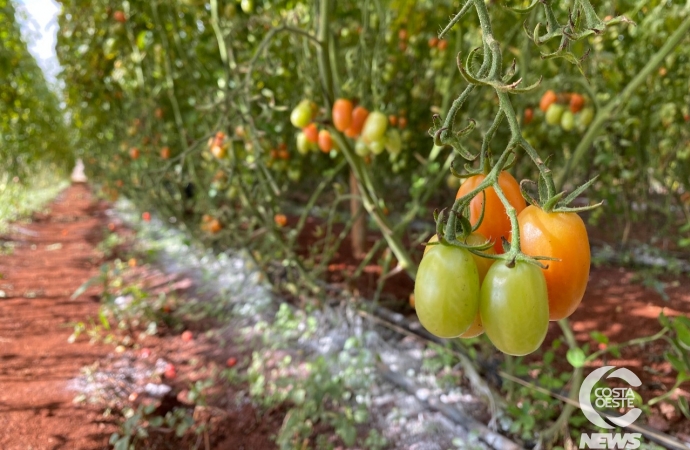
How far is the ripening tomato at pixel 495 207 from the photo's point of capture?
0.54 meters

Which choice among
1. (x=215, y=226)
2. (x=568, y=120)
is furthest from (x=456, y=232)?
(x=215, y=226)

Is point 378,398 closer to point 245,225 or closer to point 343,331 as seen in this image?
point 343,331

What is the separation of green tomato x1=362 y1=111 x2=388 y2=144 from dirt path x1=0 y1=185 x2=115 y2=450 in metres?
1.48

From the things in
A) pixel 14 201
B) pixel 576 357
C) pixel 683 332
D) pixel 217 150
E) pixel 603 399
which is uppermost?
pixel 217 150

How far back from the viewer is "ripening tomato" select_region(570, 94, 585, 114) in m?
1.78

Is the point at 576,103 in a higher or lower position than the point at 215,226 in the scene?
higher

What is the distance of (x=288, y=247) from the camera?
229 cm

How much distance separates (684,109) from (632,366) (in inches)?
78.5

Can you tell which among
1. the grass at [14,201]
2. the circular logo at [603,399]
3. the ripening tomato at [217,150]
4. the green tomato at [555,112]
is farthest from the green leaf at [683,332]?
the grass at [14,201]

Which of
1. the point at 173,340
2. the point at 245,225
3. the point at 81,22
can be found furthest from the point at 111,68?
the point at 173,340

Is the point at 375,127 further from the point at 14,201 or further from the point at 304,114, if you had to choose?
the point at 14,201

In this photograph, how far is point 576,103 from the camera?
1.78 m

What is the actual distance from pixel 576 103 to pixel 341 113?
44.1 inches

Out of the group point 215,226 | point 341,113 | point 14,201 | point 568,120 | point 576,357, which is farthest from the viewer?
point 14,201
